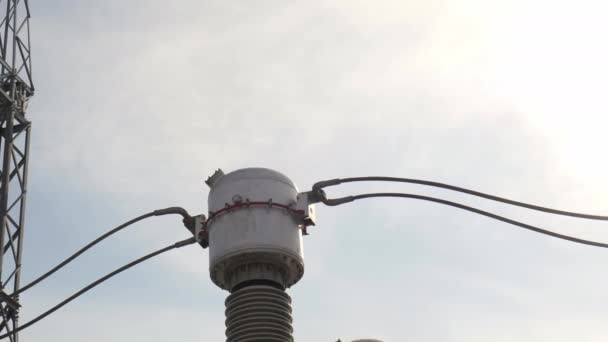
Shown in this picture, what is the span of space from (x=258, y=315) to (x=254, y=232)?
2.43 ft

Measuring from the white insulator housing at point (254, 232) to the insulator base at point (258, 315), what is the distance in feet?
0.54

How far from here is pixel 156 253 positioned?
7.71 metres

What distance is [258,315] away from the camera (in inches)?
271

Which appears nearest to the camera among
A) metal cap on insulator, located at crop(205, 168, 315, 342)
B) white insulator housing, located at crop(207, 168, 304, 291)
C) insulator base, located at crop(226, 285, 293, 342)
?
insulator base, located at crop(226, 285, 293, 342)

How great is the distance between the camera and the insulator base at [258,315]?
22.3 ft

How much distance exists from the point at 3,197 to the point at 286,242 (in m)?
15.3

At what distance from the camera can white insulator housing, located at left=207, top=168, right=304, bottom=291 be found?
7215 millimetres

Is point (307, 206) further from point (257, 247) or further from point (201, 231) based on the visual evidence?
point (201, 231)

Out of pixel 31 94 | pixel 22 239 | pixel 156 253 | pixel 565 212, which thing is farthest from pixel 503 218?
pixel 31 94

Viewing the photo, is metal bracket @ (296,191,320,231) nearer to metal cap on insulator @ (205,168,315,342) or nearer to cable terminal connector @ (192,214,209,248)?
metal cap on insulator @ (205,168,315,342)

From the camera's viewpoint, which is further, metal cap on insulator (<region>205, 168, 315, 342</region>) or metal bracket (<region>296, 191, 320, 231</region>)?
metal bracket (<region>296, 191, 320, 231</region>)

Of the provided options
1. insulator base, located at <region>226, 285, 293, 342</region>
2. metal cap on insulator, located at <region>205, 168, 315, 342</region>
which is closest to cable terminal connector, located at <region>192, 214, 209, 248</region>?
metal cap on insulator, located at <region>205, 168, 315, 342</region>

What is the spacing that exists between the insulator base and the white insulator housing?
16cm

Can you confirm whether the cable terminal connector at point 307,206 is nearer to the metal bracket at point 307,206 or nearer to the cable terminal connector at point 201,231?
the metal bracket at point 307,206
